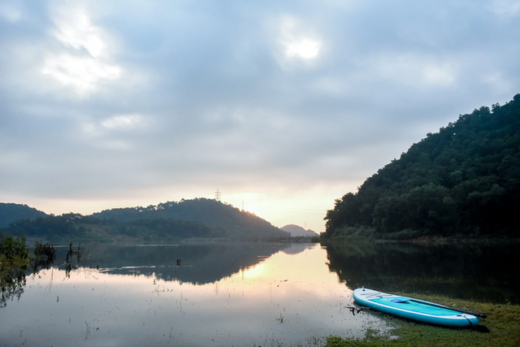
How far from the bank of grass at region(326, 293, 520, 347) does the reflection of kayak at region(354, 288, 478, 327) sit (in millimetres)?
218

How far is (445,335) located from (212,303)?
9641 millimetres

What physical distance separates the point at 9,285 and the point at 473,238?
60.8 meters

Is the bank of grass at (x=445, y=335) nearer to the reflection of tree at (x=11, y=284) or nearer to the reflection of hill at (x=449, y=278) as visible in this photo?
the reflection of hill at (x=449, y=278)

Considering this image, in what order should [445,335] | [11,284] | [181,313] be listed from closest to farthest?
[445,335] → [181,313] → [11,284]

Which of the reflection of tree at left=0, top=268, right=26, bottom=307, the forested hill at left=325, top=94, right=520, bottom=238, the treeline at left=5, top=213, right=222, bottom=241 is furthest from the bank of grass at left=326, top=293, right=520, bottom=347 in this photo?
the treeline at left=5, top=213, right=222, bottom=241

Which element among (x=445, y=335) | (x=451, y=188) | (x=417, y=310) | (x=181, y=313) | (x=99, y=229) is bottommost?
(x=181, y=313)

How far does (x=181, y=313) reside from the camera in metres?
14.3

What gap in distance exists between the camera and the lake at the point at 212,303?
36.7 feet

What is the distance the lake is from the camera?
11180mm

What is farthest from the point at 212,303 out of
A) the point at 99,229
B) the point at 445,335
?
the point at 99,229

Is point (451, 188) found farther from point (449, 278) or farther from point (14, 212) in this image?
point (14, 212)

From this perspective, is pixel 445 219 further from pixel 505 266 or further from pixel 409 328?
pixel 409 328

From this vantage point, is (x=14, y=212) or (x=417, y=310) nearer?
(x=417, y=310)

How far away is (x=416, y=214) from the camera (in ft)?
225
